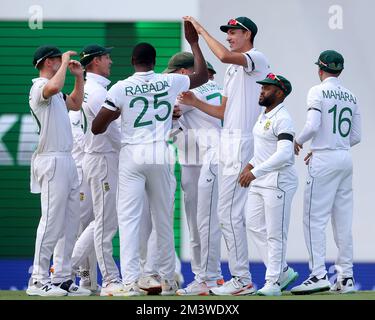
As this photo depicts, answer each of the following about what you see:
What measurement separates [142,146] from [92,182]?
88 cm

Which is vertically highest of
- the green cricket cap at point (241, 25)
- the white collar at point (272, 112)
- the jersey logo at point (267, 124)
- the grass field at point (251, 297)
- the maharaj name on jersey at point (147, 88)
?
the green cricket cap at point (241, 25)

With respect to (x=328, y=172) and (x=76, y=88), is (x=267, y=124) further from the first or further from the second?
(x=76, y=88)

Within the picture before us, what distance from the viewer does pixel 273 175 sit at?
412 inches

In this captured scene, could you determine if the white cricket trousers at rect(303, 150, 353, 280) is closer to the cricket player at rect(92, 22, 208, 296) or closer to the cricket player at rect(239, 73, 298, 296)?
the cricket player at rect(239, 73, 298, 296)

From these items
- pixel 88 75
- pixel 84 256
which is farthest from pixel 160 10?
pixel 84 256

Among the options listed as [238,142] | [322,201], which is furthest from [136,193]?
[322,201]

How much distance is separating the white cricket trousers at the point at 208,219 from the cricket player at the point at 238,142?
13.3 inches

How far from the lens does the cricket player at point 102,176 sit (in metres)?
11.0

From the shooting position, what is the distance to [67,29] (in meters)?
13.9

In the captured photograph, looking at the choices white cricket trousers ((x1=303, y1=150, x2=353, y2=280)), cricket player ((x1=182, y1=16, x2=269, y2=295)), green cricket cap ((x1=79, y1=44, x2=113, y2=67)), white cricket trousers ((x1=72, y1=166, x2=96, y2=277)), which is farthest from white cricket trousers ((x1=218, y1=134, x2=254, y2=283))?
green cricket cap ((x1=79, y1=44, x2=113, y2=67))

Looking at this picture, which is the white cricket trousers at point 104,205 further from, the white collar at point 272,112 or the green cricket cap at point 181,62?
the white collar at point 272,112

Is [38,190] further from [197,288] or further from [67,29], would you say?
[67,29]

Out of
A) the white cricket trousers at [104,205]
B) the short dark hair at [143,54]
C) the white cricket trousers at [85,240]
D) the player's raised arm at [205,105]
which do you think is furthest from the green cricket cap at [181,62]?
the white cricket trousers at [85,240]

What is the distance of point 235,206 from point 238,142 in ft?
1.77
